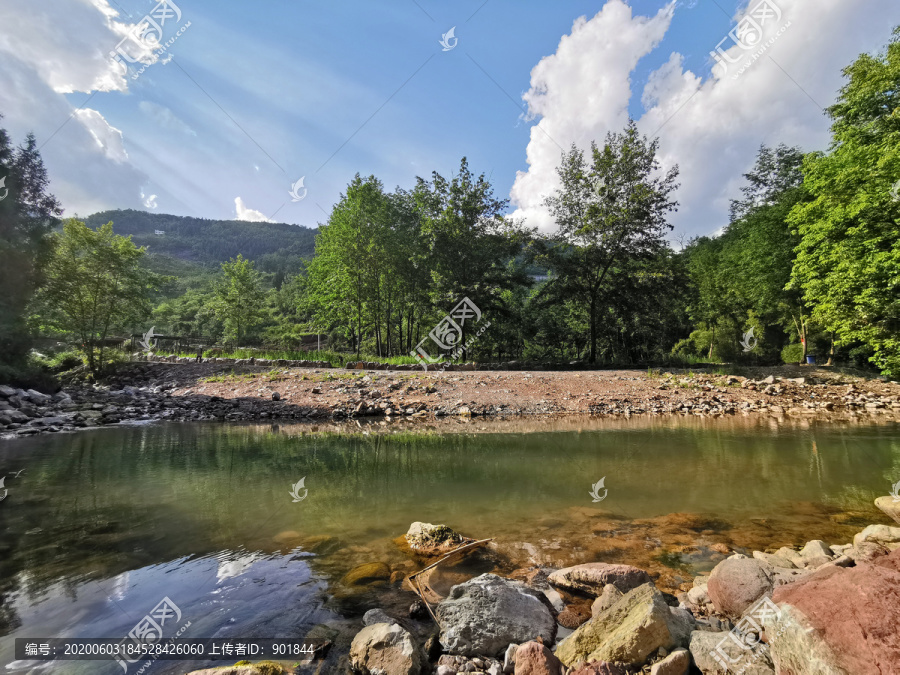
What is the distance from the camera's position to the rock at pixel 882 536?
456cm

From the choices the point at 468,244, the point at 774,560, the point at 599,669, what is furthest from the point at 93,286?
the point at 774,560

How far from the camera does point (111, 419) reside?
16.1 m

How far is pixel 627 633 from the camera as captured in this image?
9.37 ft

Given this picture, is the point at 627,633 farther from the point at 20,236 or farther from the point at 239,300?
the point at 239,300

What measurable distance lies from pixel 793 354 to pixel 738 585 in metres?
37.3

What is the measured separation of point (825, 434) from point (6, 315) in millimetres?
31509

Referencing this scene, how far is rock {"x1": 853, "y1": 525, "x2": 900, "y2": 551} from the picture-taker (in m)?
4.56

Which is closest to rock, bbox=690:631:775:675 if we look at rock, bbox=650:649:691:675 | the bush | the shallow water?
rock, bbox=650:649:691:675

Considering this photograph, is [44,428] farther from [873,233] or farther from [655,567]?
[873,233]

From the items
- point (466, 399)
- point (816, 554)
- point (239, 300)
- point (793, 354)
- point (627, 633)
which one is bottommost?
point (816, 554)

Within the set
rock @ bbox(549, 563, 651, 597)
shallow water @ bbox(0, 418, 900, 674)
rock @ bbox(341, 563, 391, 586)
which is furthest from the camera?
rock @ bbox(341, 563, 391, 586)

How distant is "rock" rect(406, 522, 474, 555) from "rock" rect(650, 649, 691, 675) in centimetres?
286

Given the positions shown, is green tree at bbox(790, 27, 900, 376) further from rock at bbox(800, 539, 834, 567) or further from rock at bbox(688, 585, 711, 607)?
rock at bbox(688, 585, 711, 607)

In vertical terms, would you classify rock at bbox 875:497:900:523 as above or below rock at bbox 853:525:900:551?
below
